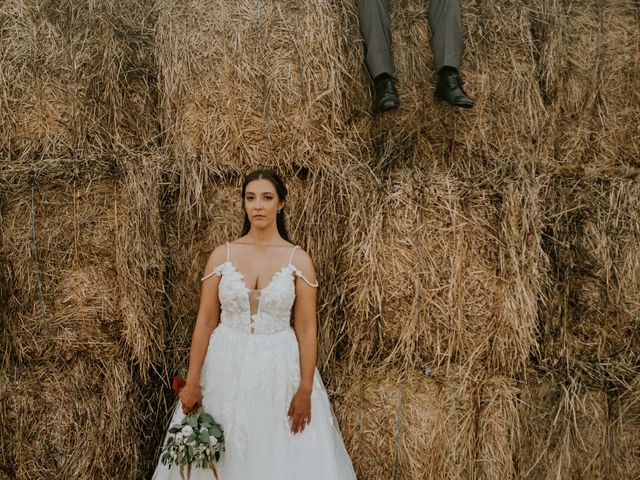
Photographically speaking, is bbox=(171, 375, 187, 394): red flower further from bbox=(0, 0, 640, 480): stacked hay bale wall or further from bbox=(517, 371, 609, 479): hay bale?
bbox=(517, 371, 609, 479): hay bale

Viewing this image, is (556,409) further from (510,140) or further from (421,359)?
(510,140)

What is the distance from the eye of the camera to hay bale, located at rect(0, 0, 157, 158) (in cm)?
336

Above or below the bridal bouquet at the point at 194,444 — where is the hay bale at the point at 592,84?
above

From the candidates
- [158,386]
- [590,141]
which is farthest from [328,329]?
[590,141]

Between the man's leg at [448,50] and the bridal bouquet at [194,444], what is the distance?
2.33 m

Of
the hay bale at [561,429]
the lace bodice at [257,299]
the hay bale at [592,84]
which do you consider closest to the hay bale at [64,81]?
the lace bodice at [257,299]

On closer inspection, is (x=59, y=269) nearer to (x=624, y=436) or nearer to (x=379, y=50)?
(x=379, y=50)

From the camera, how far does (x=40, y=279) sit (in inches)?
130

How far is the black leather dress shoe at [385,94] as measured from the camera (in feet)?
10.7

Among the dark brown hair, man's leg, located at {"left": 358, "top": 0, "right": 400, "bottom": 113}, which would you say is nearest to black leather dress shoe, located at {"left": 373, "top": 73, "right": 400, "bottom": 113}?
man's leg, located at {"left": 358, "top": 0, "right": 400, "bottom": 113}

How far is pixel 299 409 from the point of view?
2844 mm

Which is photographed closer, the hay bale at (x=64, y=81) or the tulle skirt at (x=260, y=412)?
the tulle skirt at (x=260, y=412)

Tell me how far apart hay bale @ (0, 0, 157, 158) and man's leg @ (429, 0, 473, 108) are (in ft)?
6.24

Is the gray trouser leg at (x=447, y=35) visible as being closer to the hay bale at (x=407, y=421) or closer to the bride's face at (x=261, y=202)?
the bride's face at (x=261, y=202)
